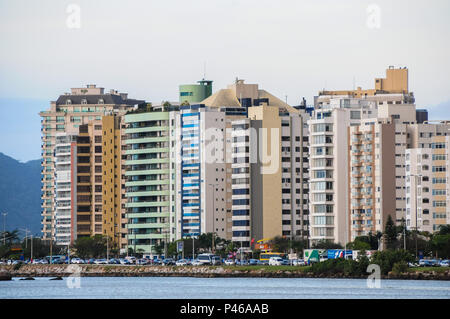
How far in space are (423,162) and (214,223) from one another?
42.7 metres

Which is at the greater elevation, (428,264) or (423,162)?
(423,162)

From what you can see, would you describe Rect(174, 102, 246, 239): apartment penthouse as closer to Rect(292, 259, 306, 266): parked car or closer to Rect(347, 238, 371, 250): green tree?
Rect(292, 259, 306, 266): parked car

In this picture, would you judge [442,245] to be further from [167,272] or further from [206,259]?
[167,272]

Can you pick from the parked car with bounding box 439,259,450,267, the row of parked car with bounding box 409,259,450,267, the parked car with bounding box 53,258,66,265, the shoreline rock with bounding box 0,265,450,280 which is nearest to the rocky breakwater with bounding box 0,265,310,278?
the shoreline rock with bounding box 0,265,450,280

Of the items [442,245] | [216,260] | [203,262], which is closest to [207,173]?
[216,260]

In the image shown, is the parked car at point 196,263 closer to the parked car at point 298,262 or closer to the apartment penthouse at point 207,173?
the parked car at point 298,262

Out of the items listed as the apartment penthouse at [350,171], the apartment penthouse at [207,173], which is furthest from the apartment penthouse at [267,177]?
the apartment penthouse at [350,171]

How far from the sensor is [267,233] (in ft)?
615

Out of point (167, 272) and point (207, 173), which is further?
point (207, 173)

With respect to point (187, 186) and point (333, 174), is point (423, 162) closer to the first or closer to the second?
point (333, 174)

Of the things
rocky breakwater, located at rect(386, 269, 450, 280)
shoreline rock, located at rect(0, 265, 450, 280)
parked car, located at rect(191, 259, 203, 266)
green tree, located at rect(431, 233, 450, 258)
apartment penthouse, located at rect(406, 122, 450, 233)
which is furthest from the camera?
apartment penthouse, located at rect(406, 122, 450, 233)

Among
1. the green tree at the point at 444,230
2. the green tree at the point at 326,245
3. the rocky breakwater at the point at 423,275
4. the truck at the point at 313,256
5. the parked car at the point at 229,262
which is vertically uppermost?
the green tree at the point at 444,230
